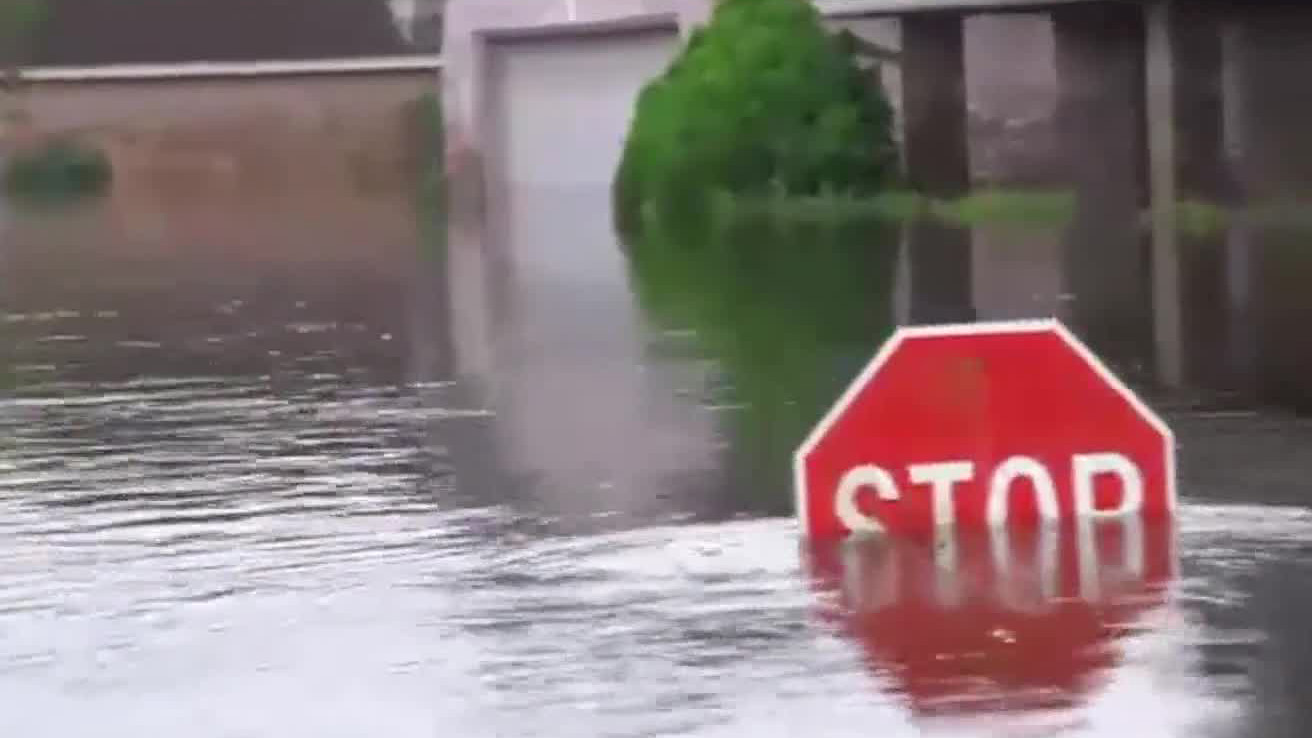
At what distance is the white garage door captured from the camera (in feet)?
141

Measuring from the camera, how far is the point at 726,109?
3594 cm

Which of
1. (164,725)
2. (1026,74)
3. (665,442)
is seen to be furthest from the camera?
(1026,74)

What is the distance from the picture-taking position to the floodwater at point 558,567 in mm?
8375

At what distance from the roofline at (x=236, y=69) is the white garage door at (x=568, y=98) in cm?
831

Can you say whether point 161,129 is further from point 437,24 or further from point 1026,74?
point 1026,74

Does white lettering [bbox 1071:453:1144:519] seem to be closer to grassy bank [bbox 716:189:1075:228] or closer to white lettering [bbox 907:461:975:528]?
white lettering [bbox 907:461:975:528]

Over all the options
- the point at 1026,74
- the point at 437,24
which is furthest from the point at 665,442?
the point at 437,24

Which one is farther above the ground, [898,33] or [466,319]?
[898,33]

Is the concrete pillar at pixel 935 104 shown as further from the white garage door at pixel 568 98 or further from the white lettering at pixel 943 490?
the white lettering at pixel 943 490

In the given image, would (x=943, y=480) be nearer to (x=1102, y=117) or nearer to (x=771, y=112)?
(x=1102, y=117)

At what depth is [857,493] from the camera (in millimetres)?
10641

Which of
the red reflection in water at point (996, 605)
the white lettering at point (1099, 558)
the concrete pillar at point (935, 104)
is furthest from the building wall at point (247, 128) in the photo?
the red reflection in water at point (996, 605)

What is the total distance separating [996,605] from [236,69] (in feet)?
154

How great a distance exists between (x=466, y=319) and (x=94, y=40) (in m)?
35.8
